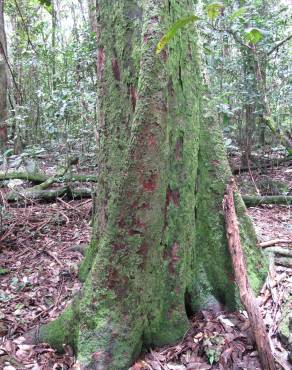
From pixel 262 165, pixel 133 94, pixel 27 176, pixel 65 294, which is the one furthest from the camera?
pixel 262 165

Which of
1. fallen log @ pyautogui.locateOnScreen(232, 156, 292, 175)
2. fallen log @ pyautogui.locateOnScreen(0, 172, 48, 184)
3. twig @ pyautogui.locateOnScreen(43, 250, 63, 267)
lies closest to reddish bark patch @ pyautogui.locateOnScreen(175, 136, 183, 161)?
twig @ pyautogui.locateOnScreen(43, 250, 63, 267)

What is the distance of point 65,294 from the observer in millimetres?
3803

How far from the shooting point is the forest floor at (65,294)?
2.63 meters

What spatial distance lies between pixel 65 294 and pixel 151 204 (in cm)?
165

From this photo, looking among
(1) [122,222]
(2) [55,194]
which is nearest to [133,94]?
(1) [122,222]

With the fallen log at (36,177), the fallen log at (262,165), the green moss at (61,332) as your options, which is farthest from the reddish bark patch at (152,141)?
the fallen log at (262,165)

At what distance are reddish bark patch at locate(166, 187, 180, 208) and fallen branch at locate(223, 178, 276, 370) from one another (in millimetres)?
438

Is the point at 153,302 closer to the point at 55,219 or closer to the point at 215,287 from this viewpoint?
the point at 215,287

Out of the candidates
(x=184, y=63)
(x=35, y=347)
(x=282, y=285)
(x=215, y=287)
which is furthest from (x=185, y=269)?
(x=184, y=63)

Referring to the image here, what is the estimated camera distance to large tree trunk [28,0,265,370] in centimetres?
265

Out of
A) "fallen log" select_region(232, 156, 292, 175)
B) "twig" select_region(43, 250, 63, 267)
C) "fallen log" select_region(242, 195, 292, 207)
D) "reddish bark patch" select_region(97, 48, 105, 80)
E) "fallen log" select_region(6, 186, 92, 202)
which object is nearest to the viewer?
"reddish bark patch" select_region(97, 48, 105, 80)

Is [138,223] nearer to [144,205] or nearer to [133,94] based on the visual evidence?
[144,205]

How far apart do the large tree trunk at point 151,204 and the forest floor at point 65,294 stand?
135mm

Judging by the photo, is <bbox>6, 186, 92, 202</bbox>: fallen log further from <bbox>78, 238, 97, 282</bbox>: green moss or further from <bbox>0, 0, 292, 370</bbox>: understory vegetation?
<bbox>78, 238, 97, 282</bbox>: green moss
